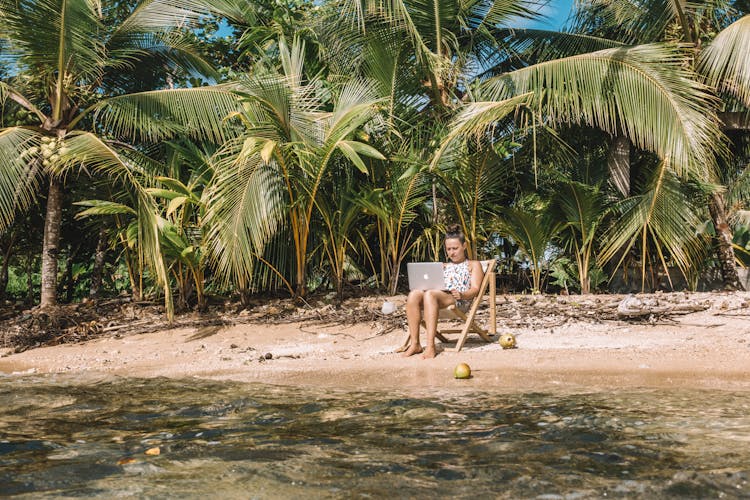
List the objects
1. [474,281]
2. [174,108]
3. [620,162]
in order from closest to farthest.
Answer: [474,281], [174,108], [620,162]

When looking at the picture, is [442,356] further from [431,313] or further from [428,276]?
[428,276]

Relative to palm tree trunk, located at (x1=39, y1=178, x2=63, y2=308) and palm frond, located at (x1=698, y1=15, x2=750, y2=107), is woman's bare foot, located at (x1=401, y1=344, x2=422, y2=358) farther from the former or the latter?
palm frond, located at (x1=698, y1=15, x2=750, y2=107)

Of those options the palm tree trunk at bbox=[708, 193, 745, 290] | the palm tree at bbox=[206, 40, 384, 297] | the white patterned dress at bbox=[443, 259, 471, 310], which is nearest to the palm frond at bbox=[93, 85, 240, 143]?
the palm tree at bbox=[206, 40, 384, 297]

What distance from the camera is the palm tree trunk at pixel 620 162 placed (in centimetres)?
1041

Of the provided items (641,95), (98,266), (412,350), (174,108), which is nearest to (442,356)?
(412,350)

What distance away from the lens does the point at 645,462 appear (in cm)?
320

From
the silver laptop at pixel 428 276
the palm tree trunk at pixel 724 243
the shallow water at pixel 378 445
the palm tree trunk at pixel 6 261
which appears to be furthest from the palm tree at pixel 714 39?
the palm tree trunk at pixel 6 261

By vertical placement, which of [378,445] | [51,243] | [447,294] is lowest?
[378,445]

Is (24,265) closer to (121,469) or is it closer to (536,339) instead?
(536,339)

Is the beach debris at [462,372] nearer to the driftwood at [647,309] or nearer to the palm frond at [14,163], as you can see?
the driftwood at [647,309]

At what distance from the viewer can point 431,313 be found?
648cm

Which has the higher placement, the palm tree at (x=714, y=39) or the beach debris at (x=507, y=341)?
the palm tree at (x=714, y=39)

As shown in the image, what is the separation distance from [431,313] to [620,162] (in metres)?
5.34

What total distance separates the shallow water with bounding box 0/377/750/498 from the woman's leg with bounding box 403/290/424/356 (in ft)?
4.85
